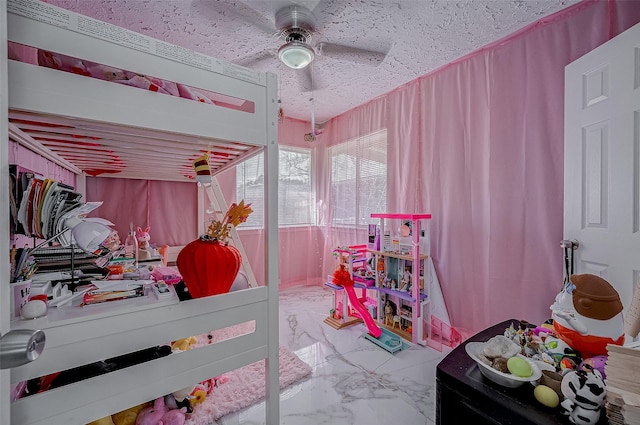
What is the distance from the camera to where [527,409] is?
27.7 inches

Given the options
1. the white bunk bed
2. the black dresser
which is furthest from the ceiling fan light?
the black dresser

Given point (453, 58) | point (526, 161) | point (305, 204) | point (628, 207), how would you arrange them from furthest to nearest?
point (305, 204), point (453, 58), point (526, 161), point (628, 207)

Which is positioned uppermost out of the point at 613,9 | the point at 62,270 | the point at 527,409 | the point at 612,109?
the point at 613,9

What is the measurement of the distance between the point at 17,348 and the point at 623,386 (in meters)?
1.30

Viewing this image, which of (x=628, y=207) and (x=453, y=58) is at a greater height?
(x=453, y=58)

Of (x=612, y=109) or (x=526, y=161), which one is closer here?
(x=612, y=109)

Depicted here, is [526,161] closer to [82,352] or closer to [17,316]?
[82,352]

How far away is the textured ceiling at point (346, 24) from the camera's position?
1683 millimetres

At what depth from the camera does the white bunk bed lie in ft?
2.39

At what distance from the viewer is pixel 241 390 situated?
1679 millimetres

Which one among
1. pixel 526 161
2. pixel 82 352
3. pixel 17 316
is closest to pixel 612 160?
pixel 526 161

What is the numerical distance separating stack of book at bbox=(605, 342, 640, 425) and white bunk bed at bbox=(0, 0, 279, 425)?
1.07m

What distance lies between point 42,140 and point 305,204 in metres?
3.04

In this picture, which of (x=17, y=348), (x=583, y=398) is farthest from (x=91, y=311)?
(x=583, y=398)
